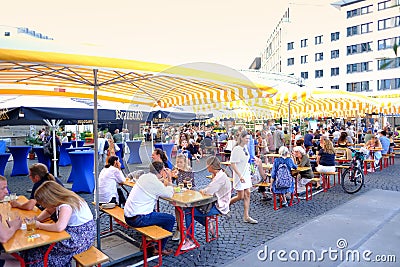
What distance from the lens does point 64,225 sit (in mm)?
3154

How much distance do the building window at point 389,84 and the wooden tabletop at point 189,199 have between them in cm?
4056

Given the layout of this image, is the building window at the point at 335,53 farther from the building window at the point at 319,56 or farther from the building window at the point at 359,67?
the building window at the point at 359,67

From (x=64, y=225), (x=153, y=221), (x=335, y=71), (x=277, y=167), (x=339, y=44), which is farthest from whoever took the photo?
(x=335, y=71)

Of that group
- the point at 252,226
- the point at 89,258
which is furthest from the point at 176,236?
the point at 89,258

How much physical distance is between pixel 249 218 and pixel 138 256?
7.16 feet

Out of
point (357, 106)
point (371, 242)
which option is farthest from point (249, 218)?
point (357, 106)

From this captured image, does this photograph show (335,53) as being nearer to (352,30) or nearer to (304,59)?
(352,30)

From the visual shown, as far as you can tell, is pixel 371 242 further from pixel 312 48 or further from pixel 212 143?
pixel 312 48

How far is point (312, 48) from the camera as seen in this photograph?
46406 millimetres

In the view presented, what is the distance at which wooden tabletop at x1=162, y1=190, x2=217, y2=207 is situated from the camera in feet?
13.8

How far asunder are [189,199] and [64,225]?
1.68 meters

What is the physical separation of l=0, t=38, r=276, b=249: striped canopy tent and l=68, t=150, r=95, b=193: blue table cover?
2.47m

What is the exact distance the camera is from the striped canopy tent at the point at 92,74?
2.91m

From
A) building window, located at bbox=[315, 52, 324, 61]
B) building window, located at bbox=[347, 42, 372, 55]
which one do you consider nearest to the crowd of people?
building window, located at bbox=[347, 42, 372, 55]
